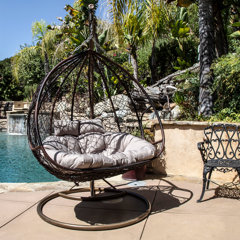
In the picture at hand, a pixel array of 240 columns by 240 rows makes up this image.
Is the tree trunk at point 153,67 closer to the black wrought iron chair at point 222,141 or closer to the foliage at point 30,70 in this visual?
the black wrought iron chair at point 222,141

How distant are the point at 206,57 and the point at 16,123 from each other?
427 inches

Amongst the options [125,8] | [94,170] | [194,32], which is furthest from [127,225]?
[194,32]

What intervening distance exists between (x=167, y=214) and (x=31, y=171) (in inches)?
145

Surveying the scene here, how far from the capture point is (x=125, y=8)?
20.5ft

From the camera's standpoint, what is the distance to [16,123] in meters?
13.5

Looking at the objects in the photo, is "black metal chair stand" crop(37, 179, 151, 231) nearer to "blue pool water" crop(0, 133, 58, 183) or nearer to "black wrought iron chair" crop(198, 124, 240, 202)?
"black wrought iron chair" crop(198, 124, 240, 202)

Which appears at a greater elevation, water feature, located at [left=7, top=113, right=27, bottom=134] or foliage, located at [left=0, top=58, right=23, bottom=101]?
foliage, located at [left=0, top=58, right=23, bottom=101]

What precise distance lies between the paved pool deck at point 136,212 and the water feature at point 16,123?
10304mm

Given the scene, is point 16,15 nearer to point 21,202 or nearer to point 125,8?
point 125,8

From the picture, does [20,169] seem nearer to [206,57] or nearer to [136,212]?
[136,212]

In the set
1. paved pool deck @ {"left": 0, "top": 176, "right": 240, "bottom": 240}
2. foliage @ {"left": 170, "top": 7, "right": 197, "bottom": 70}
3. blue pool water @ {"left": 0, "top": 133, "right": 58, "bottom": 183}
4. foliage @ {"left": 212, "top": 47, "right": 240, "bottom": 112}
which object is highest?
foliage @ {"left": 170, "top": 7, "right": 197, "bottom": 70}

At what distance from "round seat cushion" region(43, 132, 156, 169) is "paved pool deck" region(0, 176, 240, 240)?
0.55 metres

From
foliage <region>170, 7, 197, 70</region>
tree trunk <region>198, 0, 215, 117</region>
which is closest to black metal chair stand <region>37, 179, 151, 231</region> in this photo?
tree trunk <region>198, 0, 215, 117</region>

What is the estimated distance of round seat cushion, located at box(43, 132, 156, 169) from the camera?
231 cm
